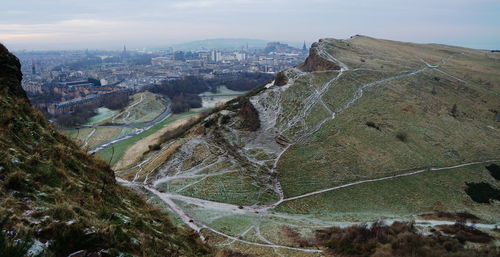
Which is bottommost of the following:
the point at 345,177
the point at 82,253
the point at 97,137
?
the point at 97,137

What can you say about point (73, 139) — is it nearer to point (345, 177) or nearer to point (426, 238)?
point (426, 238)

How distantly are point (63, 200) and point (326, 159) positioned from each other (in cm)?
3249

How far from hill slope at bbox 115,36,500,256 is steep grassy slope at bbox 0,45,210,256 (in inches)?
483

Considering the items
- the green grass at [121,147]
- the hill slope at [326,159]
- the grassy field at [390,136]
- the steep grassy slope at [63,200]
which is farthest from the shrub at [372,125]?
the green grass at [121,147]

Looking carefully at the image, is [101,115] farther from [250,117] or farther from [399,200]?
[399,200]

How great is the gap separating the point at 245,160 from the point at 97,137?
174 ft

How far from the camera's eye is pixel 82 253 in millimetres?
6887

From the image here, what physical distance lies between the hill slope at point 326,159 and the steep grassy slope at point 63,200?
1226 centimetres

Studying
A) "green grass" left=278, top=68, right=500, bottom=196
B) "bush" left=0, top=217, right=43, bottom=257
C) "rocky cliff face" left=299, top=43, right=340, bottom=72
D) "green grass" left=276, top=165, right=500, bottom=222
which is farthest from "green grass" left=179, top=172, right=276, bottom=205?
"rocky cliff face" left=299, top=43, right=340, bottom=72

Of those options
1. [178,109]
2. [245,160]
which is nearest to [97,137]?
[178,109]

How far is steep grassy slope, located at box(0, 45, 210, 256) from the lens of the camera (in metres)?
7.12

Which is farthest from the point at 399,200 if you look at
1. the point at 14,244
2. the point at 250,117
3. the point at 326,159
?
the point at 14,244

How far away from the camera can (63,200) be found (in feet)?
28.6

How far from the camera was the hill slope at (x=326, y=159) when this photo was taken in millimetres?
29531
